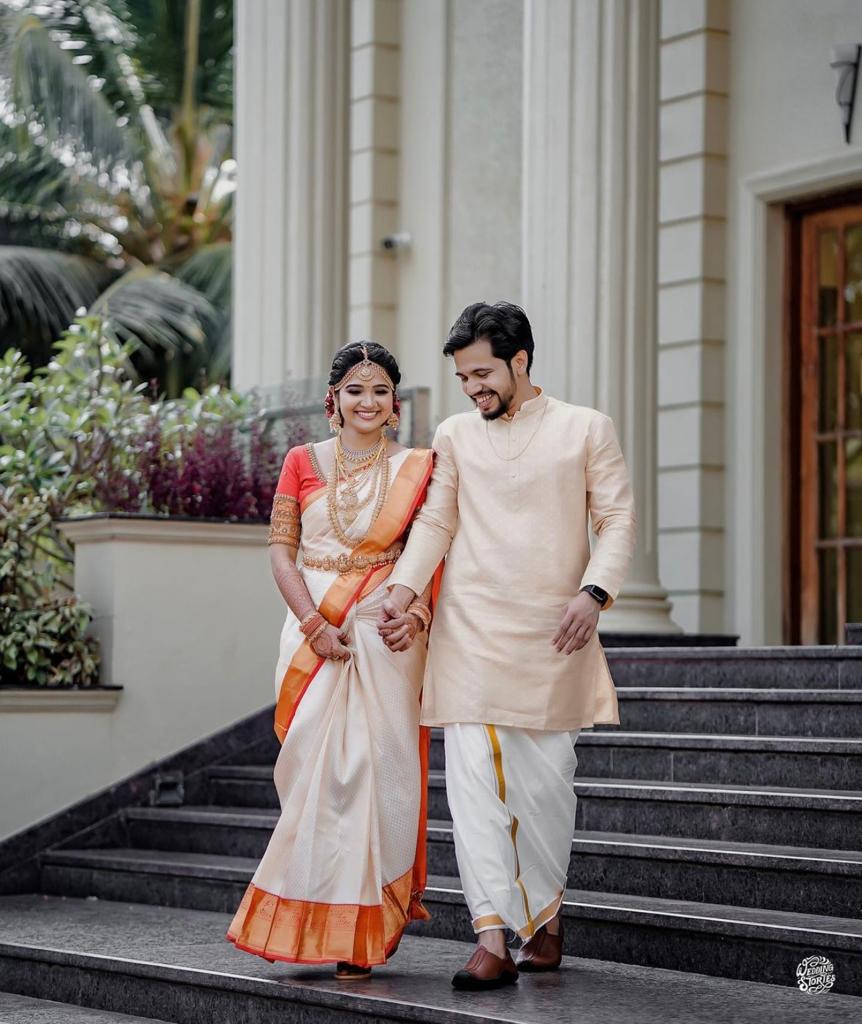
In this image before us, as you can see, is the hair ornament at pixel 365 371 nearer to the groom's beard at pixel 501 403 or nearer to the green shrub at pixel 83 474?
the groom's beard at pixel 501 403

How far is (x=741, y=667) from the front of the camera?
698 cm

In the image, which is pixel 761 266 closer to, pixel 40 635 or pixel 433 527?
pixel 40 635

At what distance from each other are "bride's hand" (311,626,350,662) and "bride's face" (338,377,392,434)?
56cm

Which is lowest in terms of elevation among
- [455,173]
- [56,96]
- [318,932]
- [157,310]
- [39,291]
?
[318,932]

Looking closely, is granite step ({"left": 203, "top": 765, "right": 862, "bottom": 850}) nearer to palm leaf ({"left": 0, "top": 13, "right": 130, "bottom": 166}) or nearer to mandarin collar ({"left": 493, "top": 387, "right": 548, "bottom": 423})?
mandarin collar ({"left": 493, "top": 387, "right": 548, "bottom": 423})

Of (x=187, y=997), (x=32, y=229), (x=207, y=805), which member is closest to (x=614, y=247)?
(x=207, y=805)

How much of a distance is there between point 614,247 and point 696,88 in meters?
1.74

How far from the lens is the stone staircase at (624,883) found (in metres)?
4.70

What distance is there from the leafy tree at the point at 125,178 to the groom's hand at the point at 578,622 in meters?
19.2

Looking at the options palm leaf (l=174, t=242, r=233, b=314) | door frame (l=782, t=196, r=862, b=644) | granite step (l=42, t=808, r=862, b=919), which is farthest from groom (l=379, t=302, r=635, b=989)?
palm leaf (l=174, t=242, r=233, b=314)

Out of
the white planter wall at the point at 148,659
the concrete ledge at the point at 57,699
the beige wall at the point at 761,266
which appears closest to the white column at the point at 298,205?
the beige wall at the point at 761,266

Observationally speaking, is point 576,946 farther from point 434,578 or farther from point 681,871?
point 434,578

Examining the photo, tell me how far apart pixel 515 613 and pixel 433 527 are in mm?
330

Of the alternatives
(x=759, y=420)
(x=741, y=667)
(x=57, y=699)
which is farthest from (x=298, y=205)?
(x=741, y=667)
